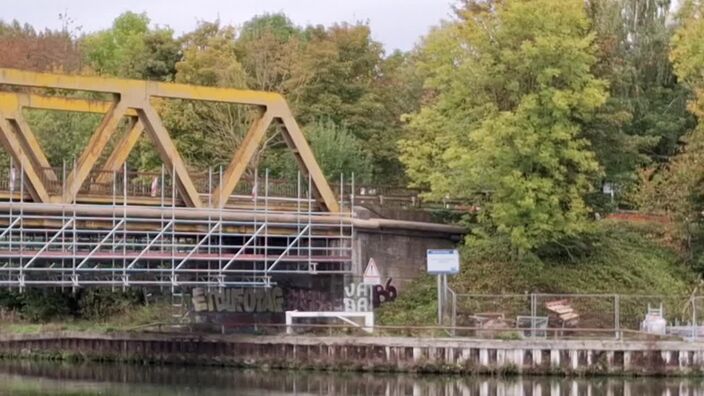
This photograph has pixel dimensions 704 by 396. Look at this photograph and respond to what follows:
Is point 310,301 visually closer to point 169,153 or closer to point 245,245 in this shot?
point 245,245

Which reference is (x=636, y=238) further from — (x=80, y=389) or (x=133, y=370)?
(x=80, y=389)

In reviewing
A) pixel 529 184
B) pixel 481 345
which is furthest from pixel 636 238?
pixel 481 345

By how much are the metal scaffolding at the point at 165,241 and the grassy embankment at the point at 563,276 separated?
10.8 ft

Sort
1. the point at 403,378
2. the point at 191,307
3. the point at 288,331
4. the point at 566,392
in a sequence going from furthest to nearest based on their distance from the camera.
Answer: the point at 191,307 < the point at 288,331 < the point at 403,378 < the point at 566,392

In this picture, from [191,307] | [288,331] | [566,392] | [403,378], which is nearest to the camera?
[566,392]

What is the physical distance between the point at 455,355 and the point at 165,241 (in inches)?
427

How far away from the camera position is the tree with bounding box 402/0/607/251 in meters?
58.7

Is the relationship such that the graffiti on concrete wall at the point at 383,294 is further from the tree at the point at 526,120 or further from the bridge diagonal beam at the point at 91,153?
the bridge diagonal beam at the point at 91,153

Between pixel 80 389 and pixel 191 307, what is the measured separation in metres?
12.8

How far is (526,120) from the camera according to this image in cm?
5941

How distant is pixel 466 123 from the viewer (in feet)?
204

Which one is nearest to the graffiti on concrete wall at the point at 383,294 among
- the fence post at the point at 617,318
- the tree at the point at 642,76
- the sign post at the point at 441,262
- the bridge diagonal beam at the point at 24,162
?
the sign post at the point at 441,262

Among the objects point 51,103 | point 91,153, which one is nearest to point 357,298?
point 91,153

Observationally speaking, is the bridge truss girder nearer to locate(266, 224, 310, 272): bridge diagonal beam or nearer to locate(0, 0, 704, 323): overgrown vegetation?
locate(266, 224, 310, 272): bridge diagonal beam
